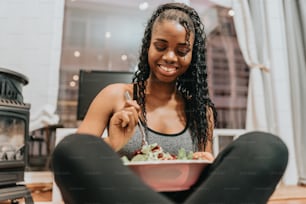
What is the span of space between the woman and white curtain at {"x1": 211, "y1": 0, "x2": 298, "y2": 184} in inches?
37.4

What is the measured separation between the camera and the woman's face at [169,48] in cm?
52

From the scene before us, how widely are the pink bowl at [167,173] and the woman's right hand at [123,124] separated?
0.30 ft

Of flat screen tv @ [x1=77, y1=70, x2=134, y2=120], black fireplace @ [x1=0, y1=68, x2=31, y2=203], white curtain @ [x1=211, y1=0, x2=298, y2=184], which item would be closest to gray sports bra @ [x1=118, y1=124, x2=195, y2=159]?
black fireplace @ [x1=0, y1=68, x2=31, y2=203]

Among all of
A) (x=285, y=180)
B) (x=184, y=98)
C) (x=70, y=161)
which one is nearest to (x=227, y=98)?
(x=285, y=180)

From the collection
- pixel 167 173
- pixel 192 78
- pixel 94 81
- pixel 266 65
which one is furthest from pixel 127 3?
pixel 167 173

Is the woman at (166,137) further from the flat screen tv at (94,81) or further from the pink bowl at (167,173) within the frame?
the flat screen tv at (94,81)

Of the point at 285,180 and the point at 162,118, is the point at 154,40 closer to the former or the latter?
the point at 162,118

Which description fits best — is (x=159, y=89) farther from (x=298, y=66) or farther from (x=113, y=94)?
(x=298, y=66)

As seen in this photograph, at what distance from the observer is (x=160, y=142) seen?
0.55 metres

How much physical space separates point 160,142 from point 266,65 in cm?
122

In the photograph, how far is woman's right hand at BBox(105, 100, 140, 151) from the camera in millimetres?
444

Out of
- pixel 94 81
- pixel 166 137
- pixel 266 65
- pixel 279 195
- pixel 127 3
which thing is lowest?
pixel 279 195

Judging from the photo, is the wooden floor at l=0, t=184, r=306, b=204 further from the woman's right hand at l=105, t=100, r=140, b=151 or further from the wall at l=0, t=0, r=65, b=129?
the woman's right hand at l=105, t=100, r=140, b=151

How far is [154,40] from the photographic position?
0.53 metres
